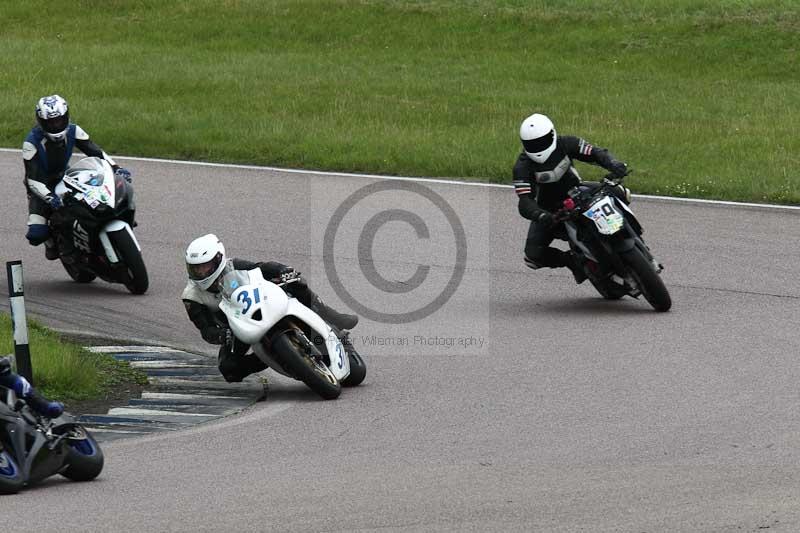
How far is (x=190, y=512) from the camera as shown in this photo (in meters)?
7.72

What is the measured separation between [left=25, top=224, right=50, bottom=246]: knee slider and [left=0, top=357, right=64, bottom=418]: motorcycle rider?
6.62m

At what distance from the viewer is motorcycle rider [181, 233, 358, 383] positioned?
1098 centimetres

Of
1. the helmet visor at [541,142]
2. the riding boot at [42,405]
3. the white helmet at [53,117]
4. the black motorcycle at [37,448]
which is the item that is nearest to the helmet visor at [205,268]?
the black motorcycle at [37,448]

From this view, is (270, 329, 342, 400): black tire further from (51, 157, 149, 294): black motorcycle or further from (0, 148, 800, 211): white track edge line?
(0, 148, 800, 211): white track edge line

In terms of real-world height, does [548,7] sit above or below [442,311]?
above

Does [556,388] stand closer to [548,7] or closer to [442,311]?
[442,311]

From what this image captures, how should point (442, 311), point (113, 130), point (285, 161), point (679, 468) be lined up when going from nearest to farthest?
point (679, 468), point (442, 311), point (285, 161), point (113, 130)

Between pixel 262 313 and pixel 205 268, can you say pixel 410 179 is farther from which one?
pixel 262 313

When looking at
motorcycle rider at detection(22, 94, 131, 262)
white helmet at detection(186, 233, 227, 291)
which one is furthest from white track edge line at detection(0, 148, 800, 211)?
white helmet at detection(186, 233, 227, 291)

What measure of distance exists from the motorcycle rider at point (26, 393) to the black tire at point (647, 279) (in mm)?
6007

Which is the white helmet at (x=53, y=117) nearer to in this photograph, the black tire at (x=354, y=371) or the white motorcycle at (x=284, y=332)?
the white motorcycle at (x=284, y=332)

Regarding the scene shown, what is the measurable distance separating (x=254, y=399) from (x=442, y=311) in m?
3.40

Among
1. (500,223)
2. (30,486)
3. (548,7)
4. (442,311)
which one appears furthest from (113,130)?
(30,486)

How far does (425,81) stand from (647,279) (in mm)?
15262
